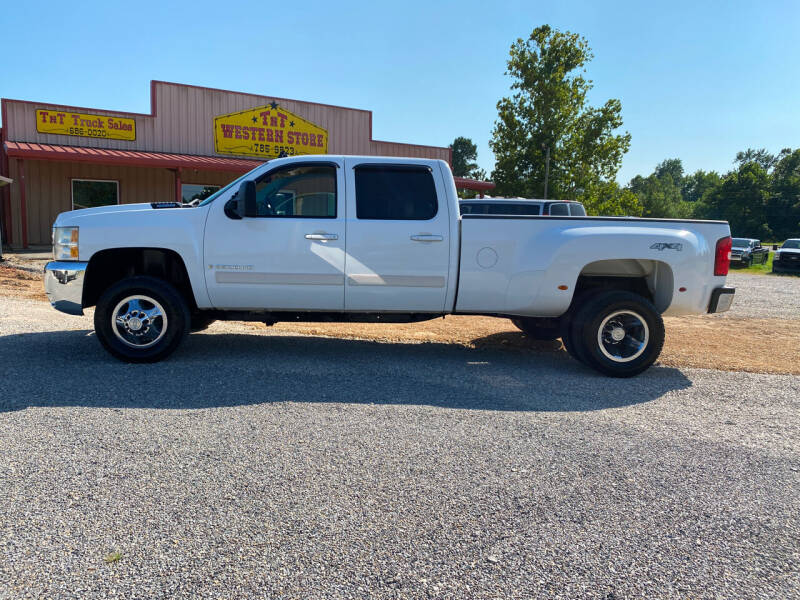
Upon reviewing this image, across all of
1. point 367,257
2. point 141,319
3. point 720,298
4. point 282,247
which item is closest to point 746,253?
point 720,298

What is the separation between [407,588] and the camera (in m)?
2.42

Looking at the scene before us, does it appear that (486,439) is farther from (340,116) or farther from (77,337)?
(340,116)

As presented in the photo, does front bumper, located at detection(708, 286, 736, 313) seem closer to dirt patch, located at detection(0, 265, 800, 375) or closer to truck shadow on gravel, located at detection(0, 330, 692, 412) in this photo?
truck shadow on gravel, located at detection(0, 330, 692, 412)

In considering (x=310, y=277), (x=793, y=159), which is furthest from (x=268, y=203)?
(x=793, y=159)

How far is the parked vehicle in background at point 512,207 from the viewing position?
42.9ft

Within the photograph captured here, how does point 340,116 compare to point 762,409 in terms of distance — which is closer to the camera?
point 762,409

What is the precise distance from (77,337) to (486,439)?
5.29 metres

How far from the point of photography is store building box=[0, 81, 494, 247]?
18422 millimetres

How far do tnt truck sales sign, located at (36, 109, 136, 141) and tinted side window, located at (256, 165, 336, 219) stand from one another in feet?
52.6

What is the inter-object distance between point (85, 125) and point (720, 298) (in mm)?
19080

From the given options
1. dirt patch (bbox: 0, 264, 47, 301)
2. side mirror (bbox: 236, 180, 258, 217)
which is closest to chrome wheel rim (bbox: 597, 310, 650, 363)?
side mirror (bbox: 236, 180, 258, 217)

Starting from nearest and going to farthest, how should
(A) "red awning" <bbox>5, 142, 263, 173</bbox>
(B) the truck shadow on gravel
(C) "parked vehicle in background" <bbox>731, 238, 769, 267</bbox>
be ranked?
(B) the truck shadow on gravel → (A) "red awning" <bbox>5, 142, 263, 173</bbox> → (C) "parked vehicle in background" <bbox>731, 238, 769, 267</bbox>

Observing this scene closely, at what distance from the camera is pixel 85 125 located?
1894 cm

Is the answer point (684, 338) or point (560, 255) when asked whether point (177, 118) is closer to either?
point (684, 338)
